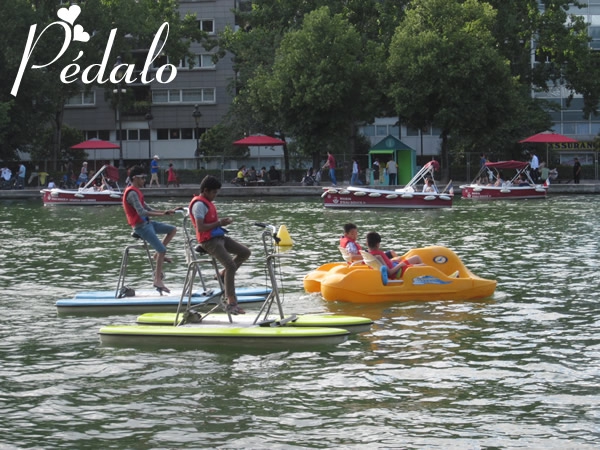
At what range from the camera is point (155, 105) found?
85.1m

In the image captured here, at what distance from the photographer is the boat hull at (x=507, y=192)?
48719 mm

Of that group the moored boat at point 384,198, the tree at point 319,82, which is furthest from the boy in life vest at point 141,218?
the tree at point 319,82

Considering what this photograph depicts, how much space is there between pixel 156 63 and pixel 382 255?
70063 mm

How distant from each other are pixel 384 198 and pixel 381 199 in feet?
0.39

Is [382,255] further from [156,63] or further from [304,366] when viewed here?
[156,63]

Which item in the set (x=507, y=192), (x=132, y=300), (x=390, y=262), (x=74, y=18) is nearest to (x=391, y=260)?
(x=390, y=262)

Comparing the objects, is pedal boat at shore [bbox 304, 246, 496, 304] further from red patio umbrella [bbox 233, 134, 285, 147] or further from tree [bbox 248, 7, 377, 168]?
red patio umbrella [bbox 233, 134, 285, 147]

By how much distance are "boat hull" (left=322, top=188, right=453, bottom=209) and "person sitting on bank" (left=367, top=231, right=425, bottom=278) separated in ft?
79.6

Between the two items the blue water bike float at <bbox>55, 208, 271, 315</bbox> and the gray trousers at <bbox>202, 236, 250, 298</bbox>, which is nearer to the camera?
the gray trousers at <bbox>202, 236, 250, 298</bbox>

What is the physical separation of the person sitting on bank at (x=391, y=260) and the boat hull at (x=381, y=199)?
24275mm

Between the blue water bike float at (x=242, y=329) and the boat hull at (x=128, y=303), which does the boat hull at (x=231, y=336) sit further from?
the boat hull at (x=128, y=303)

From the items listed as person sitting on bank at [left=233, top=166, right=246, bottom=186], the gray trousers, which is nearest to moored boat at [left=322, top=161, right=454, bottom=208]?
person sitting on bank at [left=233, top=166, right=246, bottom=186]

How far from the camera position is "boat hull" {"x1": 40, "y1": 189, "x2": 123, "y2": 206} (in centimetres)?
4759

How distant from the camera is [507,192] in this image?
160ft
